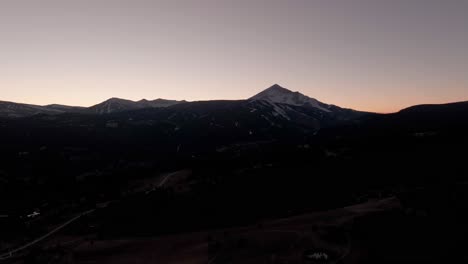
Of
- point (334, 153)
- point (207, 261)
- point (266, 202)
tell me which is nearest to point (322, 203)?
point (266, 202)

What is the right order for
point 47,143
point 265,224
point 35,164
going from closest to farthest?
1. point 265,224
2. point 35,164
3. point 47,143

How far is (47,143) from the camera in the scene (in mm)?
192125

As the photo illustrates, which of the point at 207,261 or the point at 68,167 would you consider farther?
the point at 68,167

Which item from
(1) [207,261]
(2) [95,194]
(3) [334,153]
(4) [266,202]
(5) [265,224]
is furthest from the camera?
(3) [334,153]

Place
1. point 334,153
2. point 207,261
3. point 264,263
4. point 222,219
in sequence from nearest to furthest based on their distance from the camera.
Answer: point 264,263
point 207,261
point 222,219
point 334,153

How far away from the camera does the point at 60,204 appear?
88375 mm

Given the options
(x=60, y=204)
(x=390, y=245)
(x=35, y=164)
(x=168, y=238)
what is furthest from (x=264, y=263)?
(x=35, y=164)

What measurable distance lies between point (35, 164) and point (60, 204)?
7571cm

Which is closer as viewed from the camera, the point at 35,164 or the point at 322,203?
the point at 322,203

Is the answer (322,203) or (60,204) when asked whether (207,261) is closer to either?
(322,203)

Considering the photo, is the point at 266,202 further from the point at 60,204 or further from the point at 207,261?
the point at 60,204

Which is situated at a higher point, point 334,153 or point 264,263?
point 334,153

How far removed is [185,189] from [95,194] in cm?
2697

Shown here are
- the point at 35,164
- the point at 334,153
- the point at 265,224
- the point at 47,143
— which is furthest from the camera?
the point at 47,143
